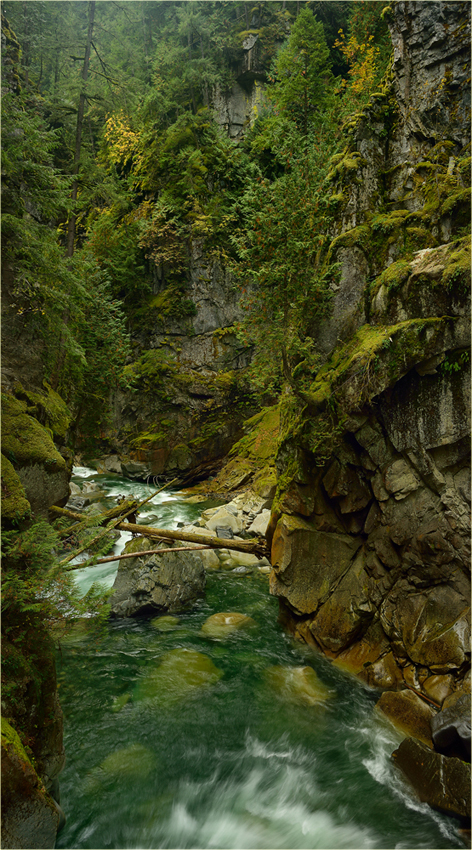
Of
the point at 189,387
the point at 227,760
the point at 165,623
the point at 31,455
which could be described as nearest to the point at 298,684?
the point at 227,760

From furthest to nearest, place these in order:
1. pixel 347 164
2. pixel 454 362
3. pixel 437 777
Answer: pixel 347 164
pixel 454 362
pixel 437 777

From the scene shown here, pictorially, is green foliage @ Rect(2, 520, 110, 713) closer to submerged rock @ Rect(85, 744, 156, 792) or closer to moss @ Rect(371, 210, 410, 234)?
submerged rock @ Rect(85, 744, 156, 792)

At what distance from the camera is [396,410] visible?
716cm

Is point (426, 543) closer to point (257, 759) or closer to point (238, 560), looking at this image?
point (257, 759)

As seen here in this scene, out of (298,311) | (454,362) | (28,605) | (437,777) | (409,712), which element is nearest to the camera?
(28,605)

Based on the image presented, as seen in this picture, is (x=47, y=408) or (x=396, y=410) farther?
(x=47, y=408)

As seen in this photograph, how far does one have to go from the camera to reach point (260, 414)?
70.9 ft

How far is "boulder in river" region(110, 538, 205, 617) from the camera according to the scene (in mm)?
9531

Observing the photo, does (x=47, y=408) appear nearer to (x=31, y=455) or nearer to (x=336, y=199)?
(x=31, y=455)

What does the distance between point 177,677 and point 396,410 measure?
645 cm

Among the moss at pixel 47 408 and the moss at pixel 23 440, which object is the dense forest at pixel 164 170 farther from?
the moss at pixel 23 440

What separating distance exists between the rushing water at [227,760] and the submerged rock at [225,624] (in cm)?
39

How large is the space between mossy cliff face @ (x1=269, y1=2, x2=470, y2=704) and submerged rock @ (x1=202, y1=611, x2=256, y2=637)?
985 millimetres

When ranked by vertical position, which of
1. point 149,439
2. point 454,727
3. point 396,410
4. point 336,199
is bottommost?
point 454,727
